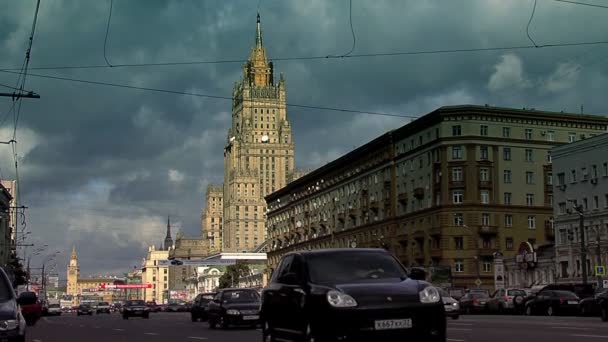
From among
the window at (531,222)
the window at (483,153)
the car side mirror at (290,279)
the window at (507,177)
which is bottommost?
the car side mirror at (290,279)

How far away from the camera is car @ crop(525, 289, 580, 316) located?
148 feet

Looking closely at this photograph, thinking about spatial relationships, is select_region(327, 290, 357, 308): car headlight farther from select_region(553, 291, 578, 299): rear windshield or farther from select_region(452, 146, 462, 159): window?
select_region(452, 146, 462, 159): window

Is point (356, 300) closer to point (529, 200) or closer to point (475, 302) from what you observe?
point (475, 302)

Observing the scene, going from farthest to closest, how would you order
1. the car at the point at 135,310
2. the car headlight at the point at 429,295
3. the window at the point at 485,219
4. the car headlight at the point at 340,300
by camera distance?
the window at the point at 485,219
the car at the point at 135,310
the car headlight at the point at 429,295
the car headlight at the point at 340,300

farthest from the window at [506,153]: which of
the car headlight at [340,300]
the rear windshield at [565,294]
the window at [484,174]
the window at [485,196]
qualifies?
the car headlight at [340,300]

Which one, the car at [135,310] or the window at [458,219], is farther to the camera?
the window at [458,219]

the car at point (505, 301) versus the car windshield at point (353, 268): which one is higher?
the car windshield at point (353, 268)

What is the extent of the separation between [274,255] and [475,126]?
64.3m

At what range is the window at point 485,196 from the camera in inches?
3595

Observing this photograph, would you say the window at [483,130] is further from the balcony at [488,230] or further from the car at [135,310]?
the car at [135,310]

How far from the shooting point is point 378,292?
12.5 m

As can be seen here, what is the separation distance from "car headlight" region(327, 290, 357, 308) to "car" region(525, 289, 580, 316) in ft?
114

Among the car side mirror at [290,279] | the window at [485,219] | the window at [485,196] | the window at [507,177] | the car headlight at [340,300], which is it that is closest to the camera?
the car headlight at [340,300]

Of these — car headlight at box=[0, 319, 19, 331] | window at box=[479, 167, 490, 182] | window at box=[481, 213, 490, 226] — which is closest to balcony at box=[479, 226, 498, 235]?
window at box=[481, 213, 490, 226]
